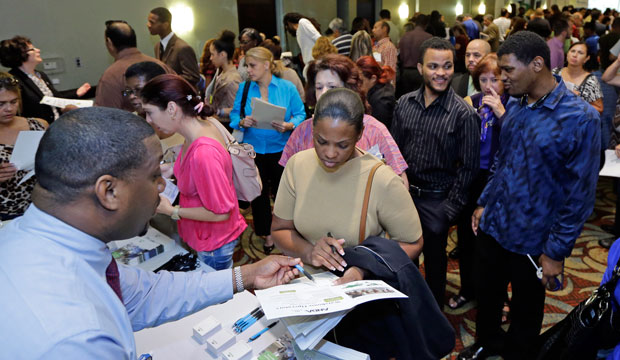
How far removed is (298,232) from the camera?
174 cm

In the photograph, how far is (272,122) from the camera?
344 cm

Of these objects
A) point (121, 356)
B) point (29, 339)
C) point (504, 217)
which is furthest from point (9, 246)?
point (504, 217)

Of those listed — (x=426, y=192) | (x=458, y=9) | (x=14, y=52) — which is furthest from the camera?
(x=458, y=9)

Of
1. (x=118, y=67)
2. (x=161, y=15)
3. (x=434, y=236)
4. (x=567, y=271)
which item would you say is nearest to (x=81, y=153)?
(x=434, y=236)

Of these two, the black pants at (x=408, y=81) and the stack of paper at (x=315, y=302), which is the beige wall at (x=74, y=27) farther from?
the stack of paper at (x=315, y=302)

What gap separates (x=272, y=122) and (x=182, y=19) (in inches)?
168

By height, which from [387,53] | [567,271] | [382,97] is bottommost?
[567,271]

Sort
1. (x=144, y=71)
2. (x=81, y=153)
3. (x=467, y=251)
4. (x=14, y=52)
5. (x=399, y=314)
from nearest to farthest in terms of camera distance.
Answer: (x=81, y=153) < (x=399, y=314) < (x=144, y=71) < (x=467, y=251) < (x=14, y=52)

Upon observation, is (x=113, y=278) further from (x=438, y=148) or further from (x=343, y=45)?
(x=343, y=45)

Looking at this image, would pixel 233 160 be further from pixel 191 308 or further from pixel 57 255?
pixel 57 255

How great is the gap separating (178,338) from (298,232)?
0.62m

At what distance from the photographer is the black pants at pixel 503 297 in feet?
6.80

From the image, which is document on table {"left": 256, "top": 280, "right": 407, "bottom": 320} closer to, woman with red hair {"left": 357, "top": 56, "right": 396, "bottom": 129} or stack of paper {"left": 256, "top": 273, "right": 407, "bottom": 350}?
stack of paper {"left": 256, "top": 273, "right": 407, "bottom": 350}

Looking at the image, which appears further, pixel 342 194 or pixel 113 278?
pixel 342 194
